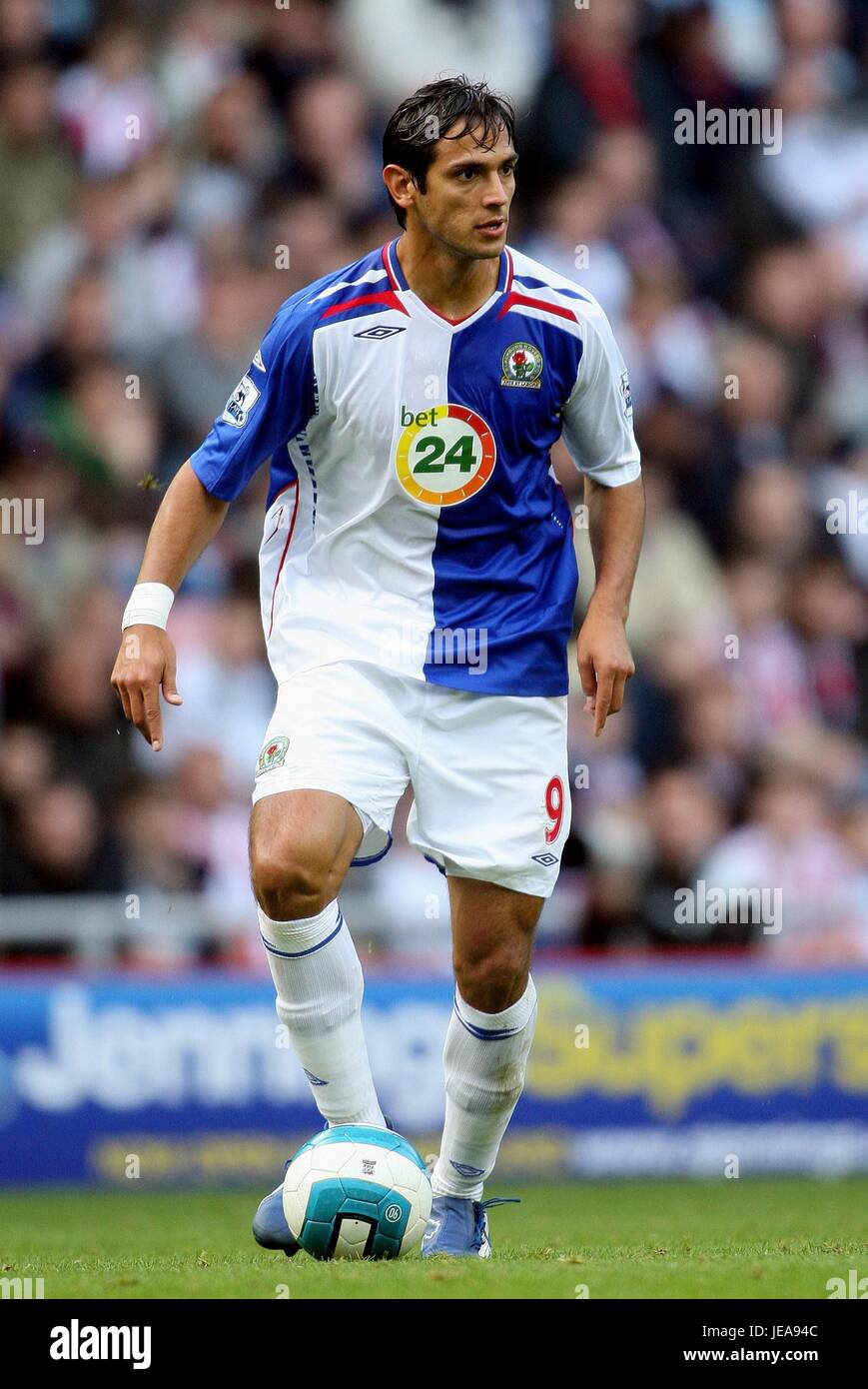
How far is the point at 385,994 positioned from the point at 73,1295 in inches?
194

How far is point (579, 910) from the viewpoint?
33.4ft

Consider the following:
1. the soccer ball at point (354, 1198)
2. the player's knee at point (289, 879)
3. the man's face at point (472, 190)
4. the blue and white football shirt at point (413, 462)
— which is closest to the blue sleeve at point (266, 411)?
the blue and white football shirt at point (413, 462)

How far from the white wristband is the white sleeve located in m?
1.15

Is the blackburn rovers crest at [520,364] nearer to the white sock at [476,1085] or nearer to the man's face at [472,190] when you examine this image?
the man's face at [472,190]

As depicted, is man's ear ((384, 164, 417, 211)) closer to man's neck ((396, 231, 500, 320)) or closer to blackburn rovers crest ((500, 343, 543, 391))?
man's neck ((396, 231, 500, 320))

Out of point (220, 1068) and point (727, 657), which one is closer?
point (220, 1068)

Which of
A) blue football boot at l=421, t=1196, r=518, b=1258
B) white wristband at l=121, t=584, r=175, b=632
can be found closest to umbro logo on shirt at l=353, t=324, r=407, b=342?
white wristband at l=121, t=584, r=175, b=632

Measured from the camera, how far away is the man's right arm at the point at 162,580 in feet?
16.2

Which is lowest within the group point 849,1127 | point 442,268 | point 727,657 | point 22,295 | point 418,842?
point 849,1127

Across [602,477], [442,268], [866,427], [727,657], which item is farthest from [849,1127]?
[442,268]

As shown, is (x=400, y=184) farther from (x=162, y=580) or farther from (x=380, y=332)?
(x=162, y=580)

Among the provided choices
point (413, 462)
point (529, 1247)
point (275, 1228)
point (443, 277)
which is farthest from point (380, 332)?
point (529, 1247)

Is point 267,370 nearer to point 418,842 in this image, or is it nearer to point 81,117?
point 418,842

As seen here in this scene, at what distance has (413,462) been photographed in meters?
5.28
